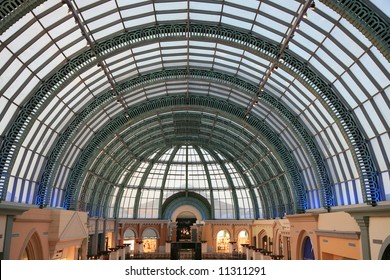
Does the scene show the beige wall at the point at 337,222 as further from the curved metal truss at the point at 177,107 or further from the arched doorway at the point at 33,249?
the arched doorway at the point at 33,249

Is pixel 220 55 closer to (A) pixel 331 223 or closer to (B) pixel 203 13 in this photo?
(B) pixel 203 13

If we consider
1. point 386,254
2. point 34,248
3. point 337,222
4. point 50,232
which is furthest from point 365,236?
point 34,248

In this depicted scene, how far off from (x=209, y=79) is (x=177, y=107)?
686 cm

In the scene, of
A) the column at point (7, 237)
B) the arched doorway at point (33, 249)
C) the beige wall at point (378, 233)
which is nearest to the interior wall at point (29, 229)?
the arched doorway at point (33, 249)

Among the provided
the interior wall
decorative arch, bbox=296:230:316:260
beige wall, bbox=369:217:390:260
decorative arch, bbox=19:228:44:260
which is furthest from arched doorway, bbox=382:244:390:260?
decorative arch, bbox=19:228:44:260

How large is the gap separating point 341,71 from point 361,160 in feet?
21.7

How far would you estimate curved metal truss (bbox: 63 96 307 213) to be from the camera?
4081cm

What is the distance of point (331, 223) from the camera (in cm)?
3158

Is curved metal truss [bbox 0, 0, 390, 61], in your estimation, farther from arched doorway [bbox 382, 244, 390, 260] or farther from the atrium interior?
arched doorway [bbox 382, 244, 390, 260]

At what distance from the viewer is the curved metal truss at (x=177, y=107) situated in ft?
134

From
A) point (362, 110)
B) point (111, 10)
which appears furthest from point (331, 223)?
point (111, 10)

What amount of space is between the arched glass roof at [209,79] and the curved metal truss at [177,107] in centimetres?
12

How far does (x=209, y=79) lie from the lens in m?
39.2

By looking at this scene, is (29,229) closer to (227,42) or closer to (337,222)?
(227,42)
